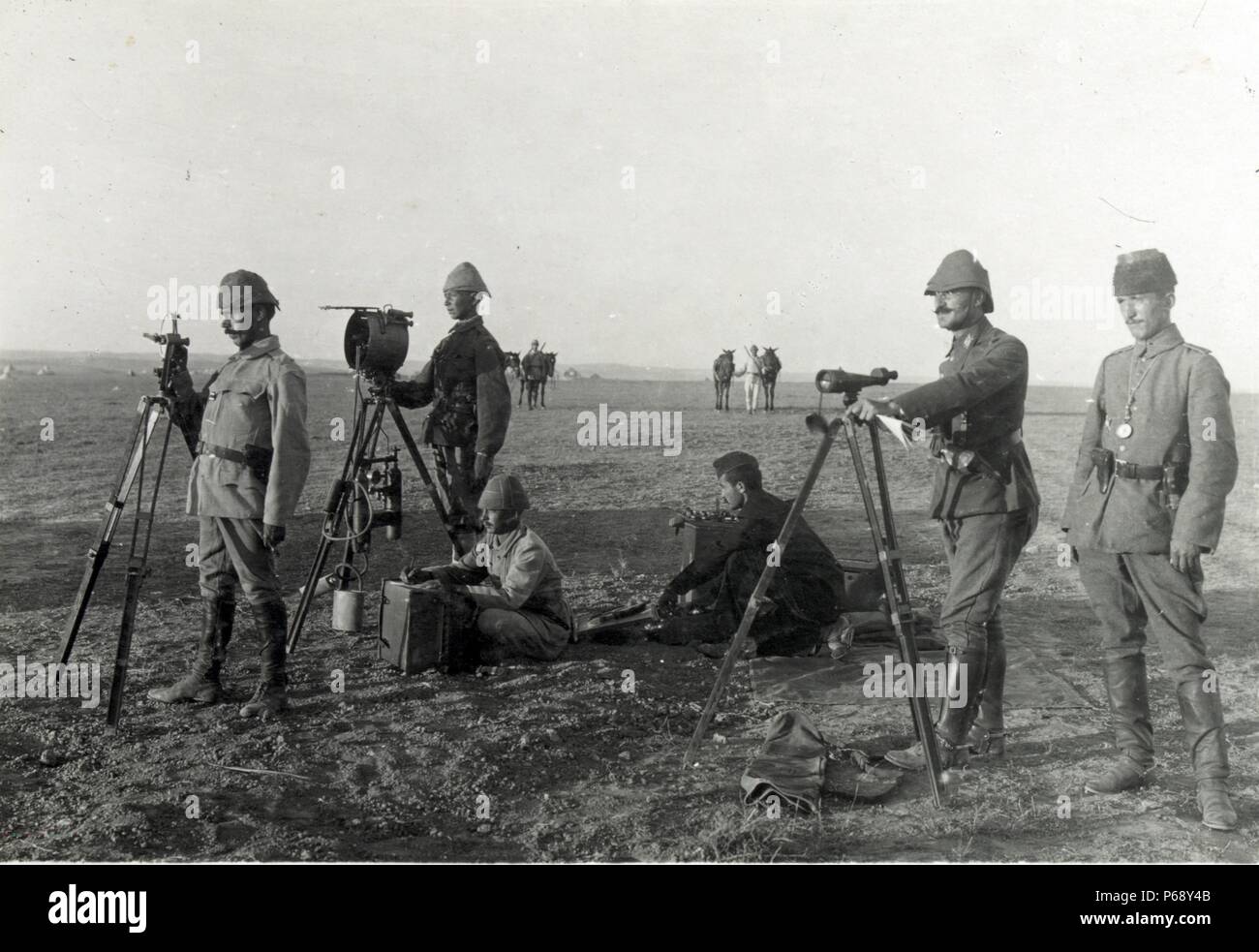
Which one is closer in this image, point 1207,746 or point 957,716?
point 1207,746

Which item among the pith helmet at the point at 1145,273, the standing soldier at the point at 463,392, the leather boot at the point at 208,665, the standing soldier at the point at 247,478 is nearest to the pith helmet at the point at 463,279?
the standing soldier at the point at 463,392

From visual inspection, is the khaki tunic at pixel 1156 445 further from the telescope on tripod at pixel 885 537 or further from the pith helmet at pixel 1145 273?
the telescope on tripod at pixel 885 537

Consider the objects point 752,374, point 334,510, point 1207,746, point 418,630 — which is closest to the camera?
point 1207,746

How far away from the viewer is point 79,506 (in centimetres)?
1049

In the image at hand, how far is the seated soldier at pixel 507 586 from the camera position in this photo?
5766mm

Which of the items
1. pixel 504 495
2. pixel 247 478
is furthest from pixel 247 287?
pixel 504 495

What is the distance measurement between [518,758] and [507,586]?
60.0 inches

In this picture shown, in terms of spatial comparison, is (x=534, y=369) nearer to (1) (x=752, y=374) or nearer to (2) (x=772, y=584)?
(1) (x=752, y=374)

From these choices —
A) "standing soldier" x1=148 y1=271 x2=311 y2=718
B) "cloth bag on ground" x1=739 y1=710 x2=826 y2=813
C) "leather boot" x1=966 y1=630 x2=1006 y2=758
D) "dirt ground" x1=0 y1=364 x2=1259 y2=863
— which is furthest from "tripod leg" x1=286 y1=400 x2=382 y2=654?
"leather boot" x1=966 y1=630 x2=1006 y2=758

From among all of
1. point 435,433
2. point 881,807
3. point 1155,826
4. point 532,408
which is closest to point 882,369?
point 881,807

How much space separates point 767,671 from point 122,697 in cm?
330

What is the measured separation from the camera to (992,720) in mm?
4562

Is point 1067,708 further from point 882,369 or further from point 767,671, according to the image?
point 882,369

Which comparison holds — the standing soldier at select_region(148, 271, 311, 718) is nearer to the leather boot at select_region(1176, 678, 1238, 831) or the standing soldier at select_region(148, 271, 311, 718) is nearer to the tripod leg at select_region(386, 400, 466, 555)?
the tripod leg at select_region(386, 400, 466, 555)
